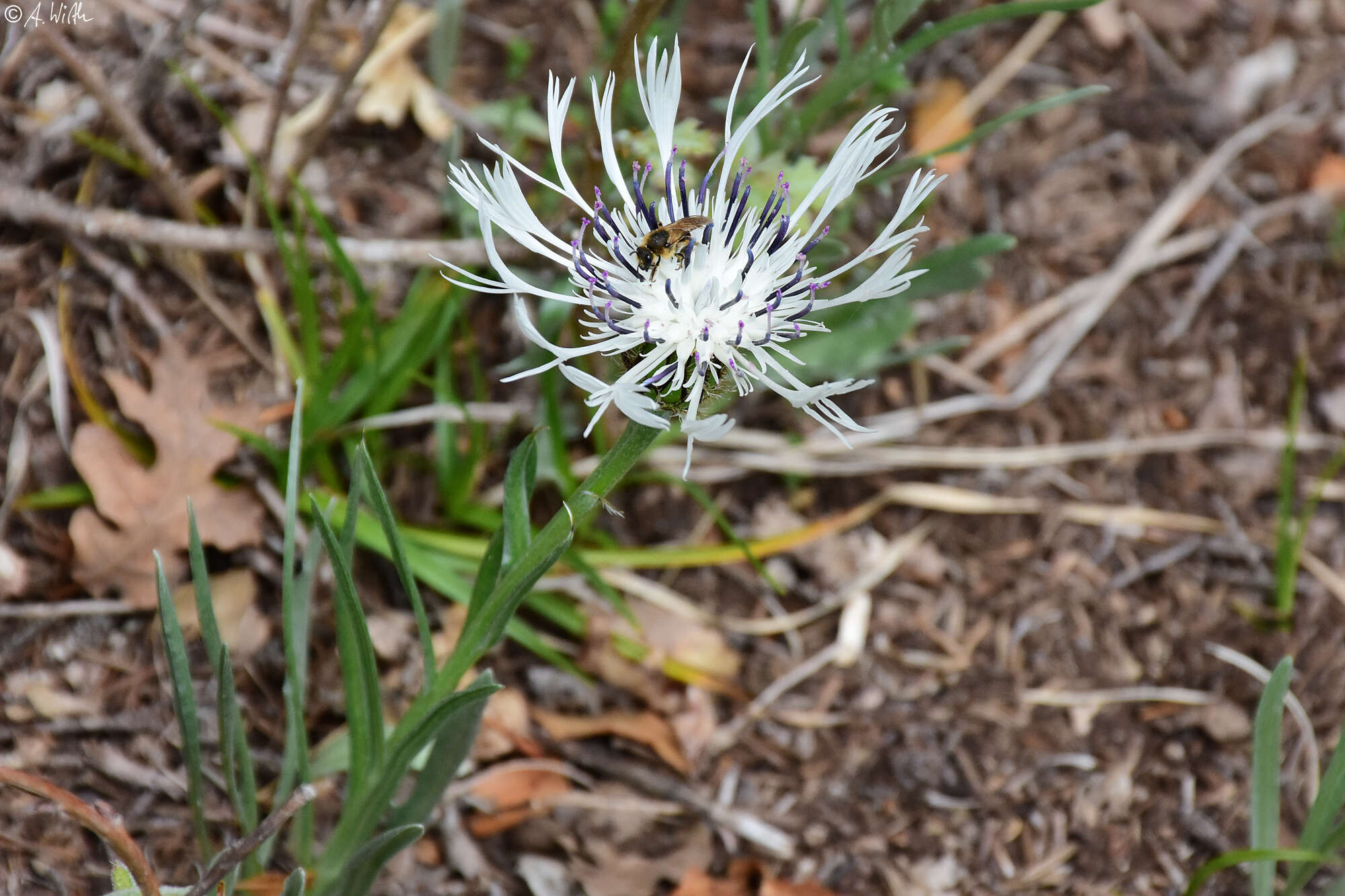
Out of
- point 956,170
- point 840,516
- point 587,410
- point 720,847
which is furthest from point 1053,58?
point 720,847

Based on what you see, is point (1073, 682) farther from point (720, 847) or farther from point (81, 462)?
point (81, 462)

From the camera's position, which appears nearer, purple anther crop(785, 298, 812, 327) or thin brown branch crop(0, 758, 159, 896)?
thin brown branch crop(0, 758, 159, 896)

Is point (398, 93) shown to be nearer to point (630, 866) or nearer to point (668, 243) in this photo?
point (668, 243)

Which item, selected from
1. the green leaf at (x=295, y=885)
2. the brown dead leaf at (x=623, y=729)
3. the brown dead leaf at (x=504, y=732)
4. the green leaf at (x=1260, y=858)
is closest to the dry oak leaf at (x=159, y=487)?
the brown dead leaf at (x=504, y=732)

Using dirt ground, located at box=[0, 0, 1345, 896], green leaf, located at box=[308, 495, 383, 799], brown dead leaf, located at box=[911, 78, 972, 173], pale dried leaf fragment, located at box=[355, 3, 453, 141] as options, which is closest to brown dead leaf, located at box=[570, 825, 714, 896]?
dirt ground, located at box=[0, 0, 1345, 896]

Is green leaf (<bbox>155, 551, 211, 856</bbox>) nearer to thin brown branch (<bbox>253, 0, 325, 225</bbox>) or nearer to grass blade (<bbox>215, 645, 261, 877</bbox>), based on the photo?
grass blade (<bbox>215, 645, 261, 877</bbox>)

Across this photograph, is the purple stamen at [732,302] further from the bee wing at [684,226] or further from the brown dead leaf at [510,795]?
the brown dead leaf at [510,795]
